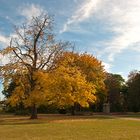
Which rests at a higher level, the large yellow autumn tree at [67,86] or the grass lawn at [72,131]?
the large yellow autumn tree at [67,86]

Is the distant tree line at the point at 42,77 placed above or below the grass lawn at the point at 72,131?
above

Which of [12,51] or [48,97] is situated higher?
[12,51]

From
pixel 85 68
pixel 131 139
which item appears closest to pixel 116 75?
pixel 85 68

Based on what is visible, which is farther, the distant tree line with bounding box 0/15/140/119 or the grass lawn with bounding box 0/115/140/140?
the distant tree line with bounding box 0/15/140/119

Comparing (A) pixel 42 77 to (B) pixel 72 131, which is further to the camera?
(A) pixel 42 77

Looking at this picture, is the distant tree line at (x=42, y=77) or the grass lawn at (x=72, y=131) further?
the distant tree line at (x=42, y=77)

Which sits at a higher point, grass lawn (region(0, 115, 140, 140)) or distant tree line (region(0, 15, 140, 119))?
distant tree line (region(0, 15, 140, 119))

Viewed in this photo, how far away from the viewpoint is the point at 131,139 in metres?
20.9

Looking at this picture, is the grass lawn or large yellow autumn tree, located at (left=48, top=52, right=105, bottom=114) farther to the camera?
large yellow autumn tree, located at (left=48, top=52, right=105, bottom=114)

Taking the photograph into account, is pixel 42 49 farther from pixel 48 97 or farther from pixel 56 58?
pixel 48 97

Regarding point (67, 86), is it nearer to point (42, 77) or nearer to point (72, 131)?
point (42, 77)

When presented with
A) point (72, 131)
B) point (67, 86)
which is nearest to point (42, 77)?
point (67, 86)

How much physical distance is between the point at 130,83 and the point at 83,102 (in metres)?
38.8

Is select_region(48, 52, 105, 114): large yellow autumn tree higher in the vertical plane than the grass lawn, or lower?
higher
